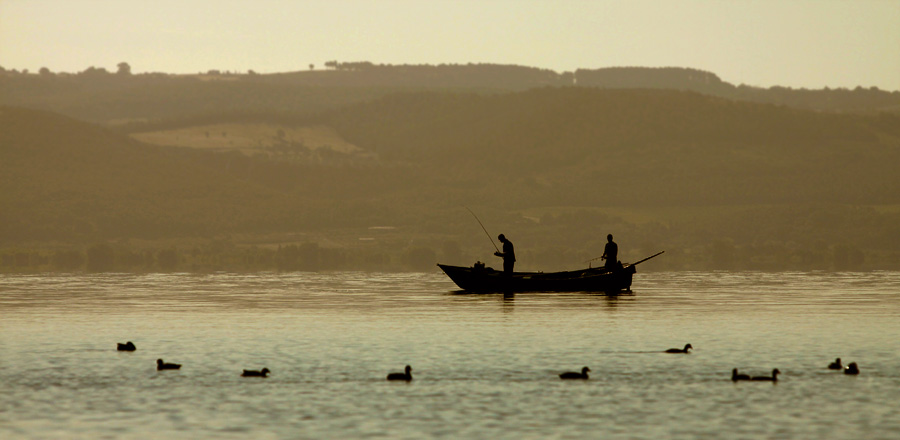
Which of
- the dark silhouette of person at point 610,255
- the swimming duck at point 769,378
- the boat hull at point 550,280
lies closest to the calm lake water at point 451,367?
the swimming duck at point 769,378

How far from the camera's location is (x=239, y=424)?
20.7 metres

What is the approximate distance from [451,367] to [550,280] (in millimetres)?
24545

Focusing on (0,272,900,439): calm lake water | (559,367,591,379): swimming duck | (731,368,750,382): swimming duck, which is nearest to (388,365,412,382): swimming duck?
(0,272,900,439): calm lake water

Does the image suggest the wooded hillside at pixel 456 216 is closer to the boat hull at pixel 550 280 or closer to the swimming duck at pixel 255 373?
the boat hull at pixel 550 280

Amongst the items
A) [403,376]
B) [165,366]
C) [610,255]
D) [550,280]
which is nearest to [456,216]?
[550,280]

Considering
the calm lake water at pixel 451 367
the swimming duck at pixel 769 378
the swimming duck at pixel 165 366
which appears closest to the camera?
the calm lake water at pixel 451 367

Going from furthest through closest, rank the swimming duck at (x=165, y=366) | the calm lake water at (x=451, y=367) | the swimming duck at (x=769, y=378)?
the swimming duck at (x=165, y=366)
the swimming duck at (x=769, y=378)
the calm lake water at (x=451, y=367)

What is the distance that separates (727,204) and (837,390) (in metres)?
157

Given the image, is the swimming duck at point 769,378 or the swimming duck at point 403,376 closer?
the swimming duck at point 769,378

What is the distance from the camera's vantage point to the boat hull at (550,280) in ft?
169

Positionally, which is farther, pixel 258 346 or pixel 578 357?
pixel 258 346

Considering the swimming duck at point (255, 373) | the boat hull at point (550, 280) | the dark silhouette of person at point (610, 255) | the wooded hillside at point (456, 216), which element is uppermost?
the wooded hillside at point (456, 216)

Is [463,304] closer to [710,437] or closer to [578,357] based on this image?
[578,357]

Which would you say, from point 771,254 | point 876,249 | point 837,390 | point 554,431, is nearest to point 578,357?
point 837,390
